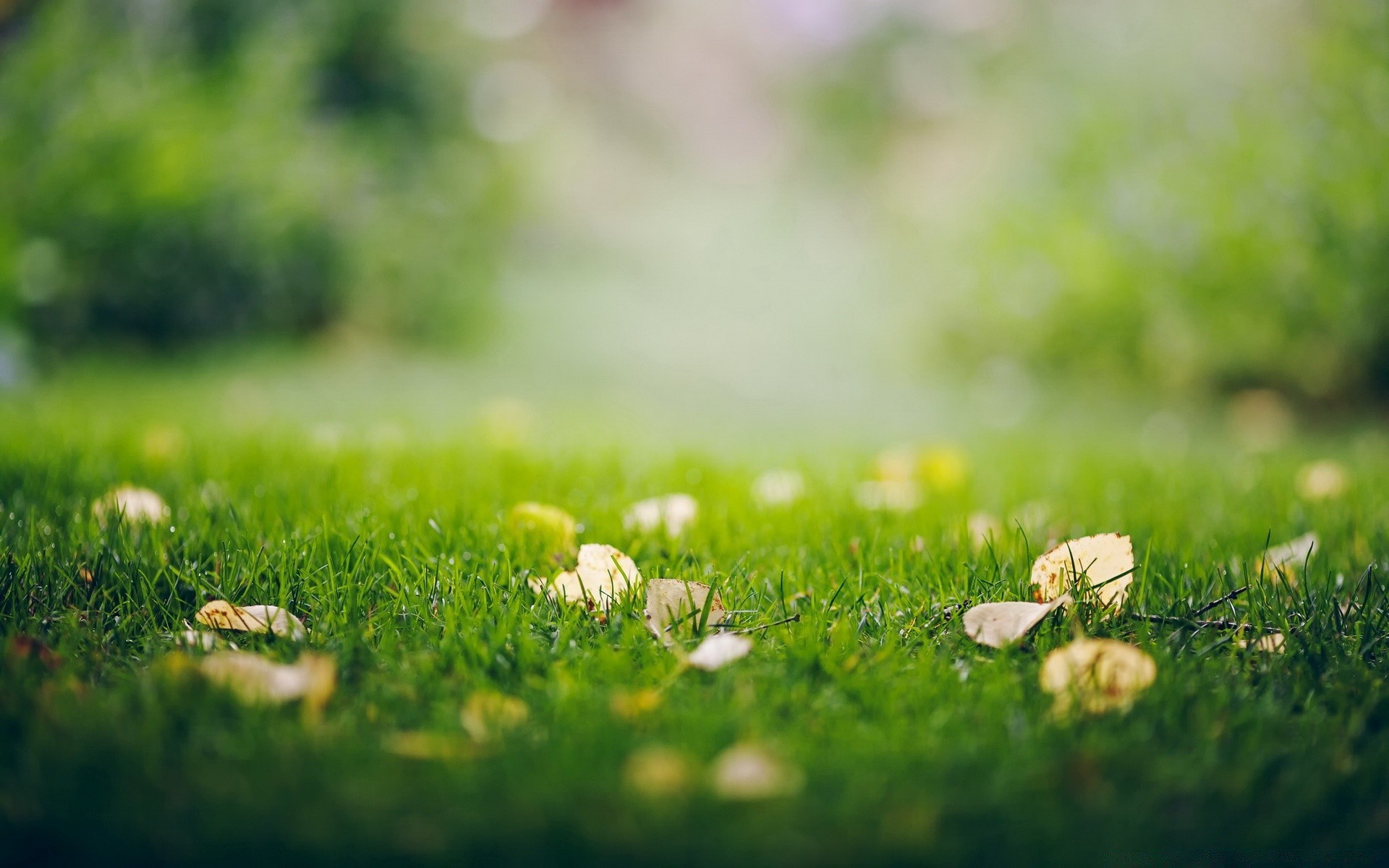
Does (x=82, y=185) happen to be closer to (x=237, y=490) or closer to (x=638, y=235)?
(x=237, y=490)

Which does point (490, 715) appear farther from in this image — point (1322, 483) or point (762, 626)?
point (1322, 483)

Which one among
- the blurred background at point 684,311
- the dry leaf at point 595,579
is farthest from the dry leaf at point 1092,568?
the blurred background at point 684,311

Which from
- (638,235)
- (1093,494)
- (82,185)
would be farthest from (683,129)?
(1093,494)

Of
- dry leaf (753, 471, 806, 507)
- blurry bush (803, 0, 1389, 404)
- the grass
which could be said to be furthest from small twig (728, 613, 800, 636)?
blurry bush (803, 0, 1389, 404)

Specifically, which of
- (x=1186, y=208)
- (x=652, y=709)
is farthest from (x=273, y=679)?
(x=1186, y=208)

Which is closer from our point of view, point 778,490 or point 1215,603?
point 1215,603

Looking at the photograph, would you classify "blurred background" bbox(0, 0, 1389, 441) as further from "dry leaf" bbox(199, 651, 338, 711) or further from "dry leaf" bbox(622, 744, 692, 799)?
"dry leaf" bbox(622, 744, 692, 799)
